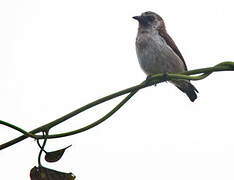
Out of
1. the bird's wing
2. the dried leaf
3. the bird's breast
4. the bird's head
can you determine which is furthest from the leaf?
the bird's head

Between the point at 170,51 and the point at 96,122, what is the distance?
170 inches

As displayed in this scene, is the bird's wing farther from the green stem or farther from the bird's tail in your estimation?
the green stem

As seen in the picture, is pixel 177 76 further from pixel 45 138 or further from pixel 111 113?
pixel 45 138

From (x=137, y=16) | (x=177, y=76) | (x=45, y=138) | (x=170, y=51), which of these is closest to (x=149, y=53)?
(x=170, y=51)

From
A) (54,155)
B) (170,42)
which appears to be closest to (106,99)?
(54,155)

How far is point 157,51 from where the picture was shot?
5941 mm

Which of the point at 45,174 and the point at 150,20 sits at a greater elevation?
the point at 150,20

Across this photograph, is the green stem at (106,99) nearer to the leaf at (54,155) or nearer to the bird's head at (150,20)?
the leaf at (54,155)

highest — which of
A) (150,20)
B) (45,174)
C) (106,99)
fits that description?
(150,20)

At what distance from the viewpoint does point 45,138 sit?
6.16 feet

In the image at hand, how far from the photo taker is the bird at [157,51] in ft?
19.4

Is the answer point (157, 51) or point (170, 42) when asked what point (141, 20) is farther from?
point (157, 51)

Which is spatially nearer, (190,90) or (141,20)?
(190,90)

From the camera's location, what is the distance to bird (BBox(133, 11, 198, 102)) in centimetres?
590
